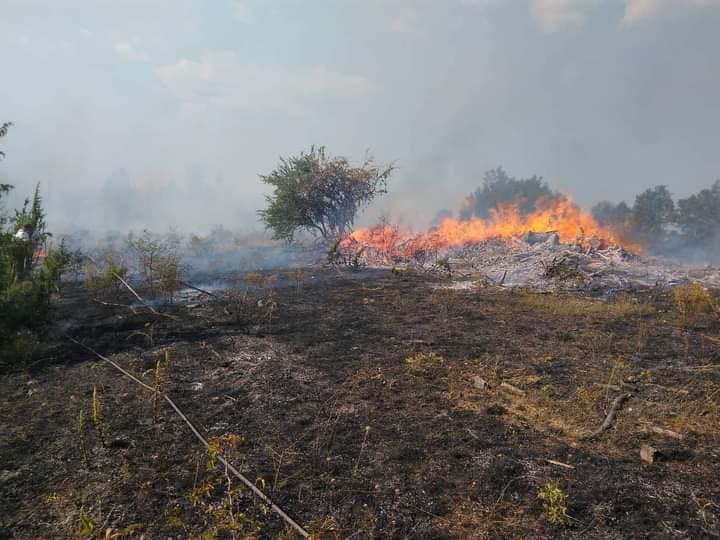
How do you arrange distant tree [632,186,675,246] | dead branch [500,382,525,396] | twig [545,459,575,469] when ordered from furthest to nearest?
1. distant tree [632,186,675,246]
2. dead branch [500,382,525,396]
3. twig [545,459,575,469]

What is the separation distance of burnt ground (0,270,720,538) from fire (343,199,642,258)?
50.2ft

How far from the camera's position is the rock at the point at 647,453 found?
4117 millimetres

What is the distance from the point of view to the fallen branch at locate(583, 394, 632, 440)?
4.64 metres

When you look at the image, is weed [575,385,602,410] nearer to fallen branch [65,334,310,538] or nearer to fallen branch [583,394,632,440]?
fallen branch [583,394,632,440]

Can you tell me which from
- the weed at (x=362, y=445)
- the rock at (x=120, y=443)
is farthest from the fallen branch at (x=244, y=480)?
the weed at (x=362, y=445)

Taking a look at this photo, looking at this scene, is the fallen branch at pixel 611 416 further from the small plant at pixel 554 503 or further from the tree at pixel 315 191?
the tree at pixel 315 191

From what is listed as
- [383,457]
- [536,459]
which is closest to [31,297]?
[383,457]

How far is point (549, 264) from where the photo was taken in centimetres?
1695

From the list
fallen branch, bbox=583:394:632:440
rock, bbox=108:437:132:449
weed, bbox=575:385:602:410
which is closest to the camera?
rock, bbox=108:437:132:449

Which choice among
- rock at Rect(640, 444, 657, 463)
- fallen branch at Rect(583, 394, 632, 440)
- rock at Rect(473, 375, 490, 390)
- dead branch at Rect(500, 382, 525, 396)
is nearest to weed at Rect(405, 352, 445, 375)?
rock at Rect(473, 375, 490, 390)

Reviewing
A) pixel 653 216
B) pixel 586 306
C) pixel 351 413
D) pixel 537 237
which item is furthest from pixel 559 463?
pixel 653 216

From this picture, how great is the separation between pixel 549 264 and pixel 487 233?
368 inches

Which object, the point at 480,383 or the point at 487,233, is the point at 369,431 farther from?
the point at 487,233

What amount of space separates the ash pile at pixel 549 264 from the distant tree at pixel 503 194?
1212 centimetres
